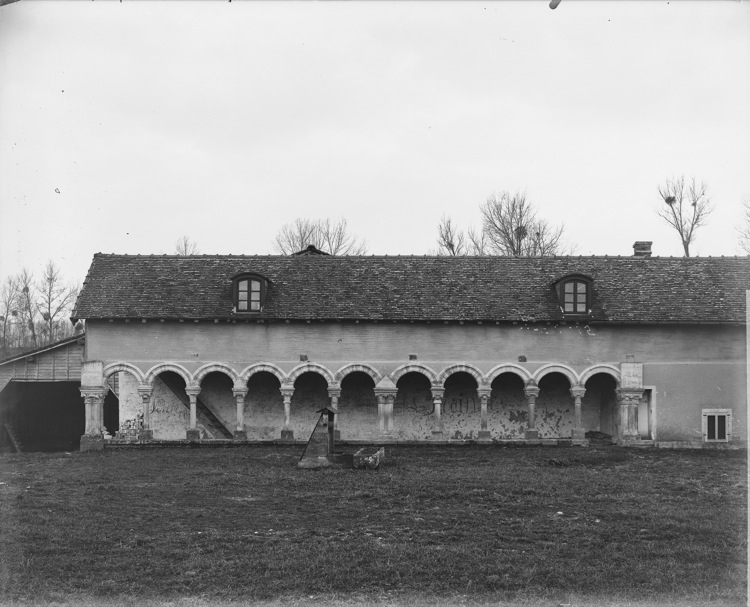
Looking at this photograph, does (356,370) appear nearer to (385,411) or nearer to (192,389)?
(385,411)

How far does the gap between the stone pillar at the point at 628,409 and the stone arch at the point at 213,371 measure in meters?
12.5

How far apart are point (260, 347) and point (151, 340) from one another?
352 cm

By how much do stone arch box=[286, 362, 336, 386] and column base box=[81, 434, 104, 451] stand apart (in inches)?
238

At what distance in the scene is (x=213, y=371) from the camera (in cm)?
2586

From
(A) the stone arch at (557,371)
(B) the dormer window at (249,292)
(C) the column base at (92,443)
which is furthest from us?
(A) the stone arch at (557,371)

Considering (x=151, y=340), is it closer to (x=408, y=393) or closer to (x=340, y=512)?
(x=408, y=393)

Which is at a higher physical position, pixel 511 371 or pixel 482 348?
pixel 482 348

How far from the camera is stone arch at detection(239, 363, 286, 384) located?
25.8m

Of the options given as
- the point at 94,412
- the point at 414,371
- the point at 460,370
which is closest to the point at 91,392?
the point at 94,412

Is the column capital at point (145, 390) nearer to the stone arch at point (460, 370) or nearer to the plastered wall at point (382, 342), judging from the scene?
the plastered wall at point (382, 342)

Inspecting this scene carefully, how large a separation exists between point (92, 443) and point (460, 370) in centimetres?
1175

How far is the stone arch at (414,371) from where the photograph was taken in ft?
84.7

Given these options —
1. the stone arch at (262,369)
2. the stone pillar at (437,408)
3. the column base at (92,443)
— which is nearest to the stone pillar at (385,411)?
the stone pillar at (437,408)

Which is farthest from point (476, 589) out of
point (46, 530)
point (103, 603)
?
point (46, 530)
